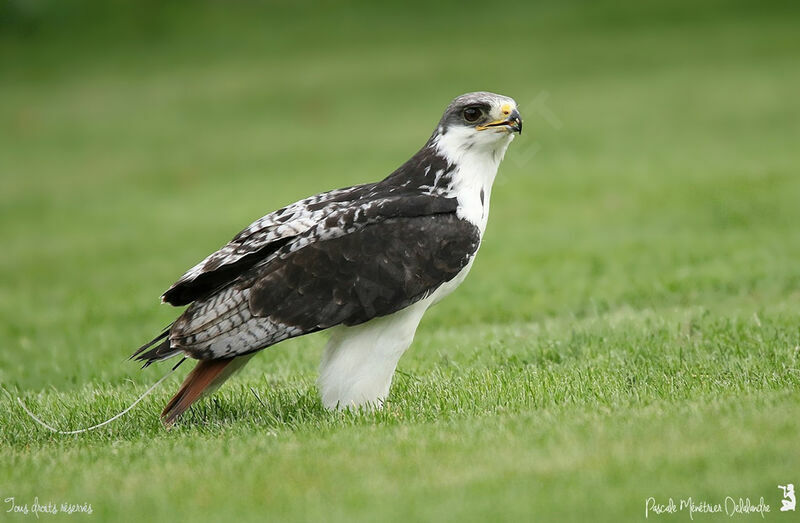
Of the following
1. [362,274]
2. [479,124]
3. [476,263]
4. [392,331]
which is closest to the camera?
[362,274]

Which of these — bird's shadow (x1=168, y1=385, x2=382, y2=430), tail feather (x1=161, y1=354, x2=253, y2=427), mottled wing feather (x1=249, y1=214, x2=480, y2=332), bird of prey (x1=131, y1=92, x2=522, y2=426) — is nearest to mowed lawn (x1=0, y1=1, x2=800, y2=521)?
bird's shadow (x1=168, y1=385, x2=382, y2=430)

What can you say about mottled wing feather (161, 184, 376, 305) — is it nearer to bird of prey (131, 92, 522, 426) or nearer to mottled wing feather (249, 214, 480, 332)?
bird of prey (131, 92, 522, 426)

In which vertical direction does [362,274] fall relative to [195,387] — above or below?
above

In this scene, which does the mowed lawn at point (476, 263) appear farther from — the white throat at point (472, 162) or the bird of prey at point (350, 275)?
the white throat at point (472, 162)

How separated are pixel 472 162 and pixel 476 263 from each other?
6.85 meters

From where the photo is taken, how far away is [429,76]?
2662 centimetres

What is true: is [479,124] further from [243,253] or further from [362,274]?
[243,253]

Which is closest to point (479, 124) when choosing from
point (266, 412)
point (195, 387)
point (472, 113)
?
point (472, 113)

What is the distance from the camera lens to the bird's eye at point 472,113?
637cm

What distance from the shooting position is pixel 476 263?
13.2m

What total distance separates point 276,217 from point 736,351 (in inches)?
131

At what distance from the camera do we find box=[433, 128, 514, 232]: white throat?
20.8ft

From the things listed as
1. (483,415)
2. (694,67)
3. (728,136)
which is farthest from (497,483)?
(694,67)

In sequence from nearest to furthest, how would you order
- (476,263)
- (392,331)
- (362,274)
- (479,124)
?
1. (362,274)
2. (392,331)
3. (479,124)
4. (476,263)
